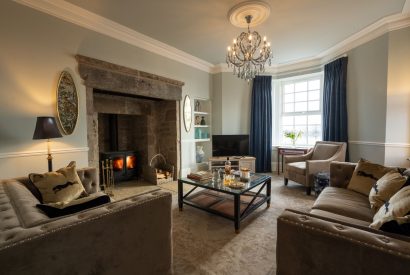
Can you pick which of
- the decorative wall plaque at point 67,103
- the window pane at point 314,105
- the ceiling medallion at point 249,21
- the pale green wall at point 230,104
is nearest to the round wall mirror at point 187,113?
the pale green wall at point 230,104

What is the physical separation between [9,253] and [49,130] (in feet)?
6.34

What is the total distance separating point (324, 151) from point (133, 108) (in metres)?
3.99

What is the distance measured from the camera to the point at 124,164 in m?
4.29

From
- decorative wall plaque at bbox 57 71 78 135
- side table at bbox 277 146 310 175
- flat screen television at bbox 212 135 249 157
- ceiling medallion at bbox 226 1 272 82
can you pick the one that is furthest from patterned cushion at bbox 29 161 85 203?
side table at bbox 277 146 310 175

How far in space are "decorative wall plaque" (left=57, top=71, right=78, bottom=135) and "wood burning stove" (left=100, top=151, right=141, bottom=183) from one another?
125 centimetres

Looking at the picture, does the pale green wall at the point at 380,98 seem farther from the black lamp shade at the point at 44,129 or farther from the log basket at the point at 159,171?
the black lamp shade at the point at 44,129

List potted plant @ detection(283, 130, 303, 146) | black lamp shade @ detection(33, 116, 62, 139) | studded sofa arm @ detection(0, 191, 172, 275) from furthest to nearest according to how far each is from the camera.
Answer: potted plant @ detection(283, 130, 303, 146) < black lamp shade @ detection(33, 116, 62, 139) < studded sofa arm @ detection(0, 191, 172, 275)

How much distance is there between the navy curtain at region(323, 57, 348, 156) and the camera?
409cm

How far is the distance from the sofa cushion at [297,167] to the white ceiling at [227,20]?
2.36m

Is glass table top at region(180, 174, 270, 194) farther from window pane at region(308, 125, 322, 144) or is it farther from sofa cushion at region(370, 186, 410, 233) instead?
window pane at region(308, 125, 322, 144)

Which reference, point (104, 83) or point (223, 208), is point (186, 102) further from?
point (223, 208)

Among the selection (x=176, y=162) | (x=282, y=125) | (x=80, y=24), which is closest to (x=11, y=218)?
(x=80, y=24)

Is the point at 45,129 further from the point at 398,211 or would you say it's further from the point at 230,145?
the point at 230,145

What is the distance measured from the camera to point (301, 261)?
40.4 inches
